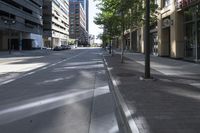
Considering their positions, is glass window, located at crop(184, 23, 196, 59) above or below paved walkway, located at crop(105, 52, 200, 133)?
above

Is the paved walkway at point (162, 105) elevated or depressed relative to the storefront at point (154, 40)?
depressed

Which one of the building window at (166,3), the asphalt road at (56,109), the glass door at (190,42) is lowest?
the asphalt road at (56,109)

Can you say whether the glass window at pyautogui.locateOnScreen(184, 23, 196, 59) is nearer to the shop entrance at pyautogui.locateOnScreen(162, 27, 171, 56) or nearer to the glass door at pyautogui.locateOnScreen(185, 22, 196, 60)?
the glass door at pyautogui.locateOnScreen(185, 22, 196, 60)

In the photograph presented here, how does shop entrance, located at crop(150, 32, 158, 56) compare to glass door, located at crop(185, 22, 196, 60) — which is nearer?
glass door, located at crop(185, 22, 196, 60)

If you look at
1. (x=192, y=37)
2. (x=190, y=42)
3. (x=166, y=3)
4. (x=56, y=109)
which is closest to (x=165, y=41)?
(x=166, y=3)

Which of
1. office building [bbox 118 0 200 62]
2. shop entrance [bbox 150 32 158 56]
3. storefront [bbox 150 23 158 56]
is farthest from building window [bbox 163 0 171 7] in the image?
shop entrance [bbox 150 32 158 56]

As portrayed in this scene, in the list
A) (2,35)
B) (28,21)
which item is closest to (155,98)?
(2,35)

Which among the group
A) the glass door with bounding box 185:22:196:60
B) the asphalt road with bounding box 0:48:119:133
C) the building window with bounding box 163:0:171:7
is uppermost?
the building window with bounding box 163:0:171:7

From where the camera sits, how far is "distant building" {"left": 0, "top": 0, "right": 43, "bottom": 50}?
74125 mm

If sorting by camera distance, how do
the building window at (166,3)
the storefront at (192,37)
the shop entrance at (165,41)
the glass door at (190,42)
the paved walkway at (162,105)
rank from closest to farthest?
the paved walkway at (162,105)
the storefront at (192,37)
the glass door at (190,42)
the building window at (166,3)
the shop entrance at (165,41)

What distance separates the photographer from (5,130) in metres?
7.32

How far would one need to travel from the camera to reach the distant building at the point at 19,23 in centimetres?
7412

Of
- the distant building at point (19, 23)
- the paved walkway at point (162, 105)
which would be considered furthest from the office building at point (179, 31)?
the distant building at point (19, 23)

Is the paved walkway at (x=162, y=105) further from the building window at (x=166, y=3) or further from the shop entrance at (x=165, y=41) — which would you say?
the shop entrance at (x=165, y=41)
